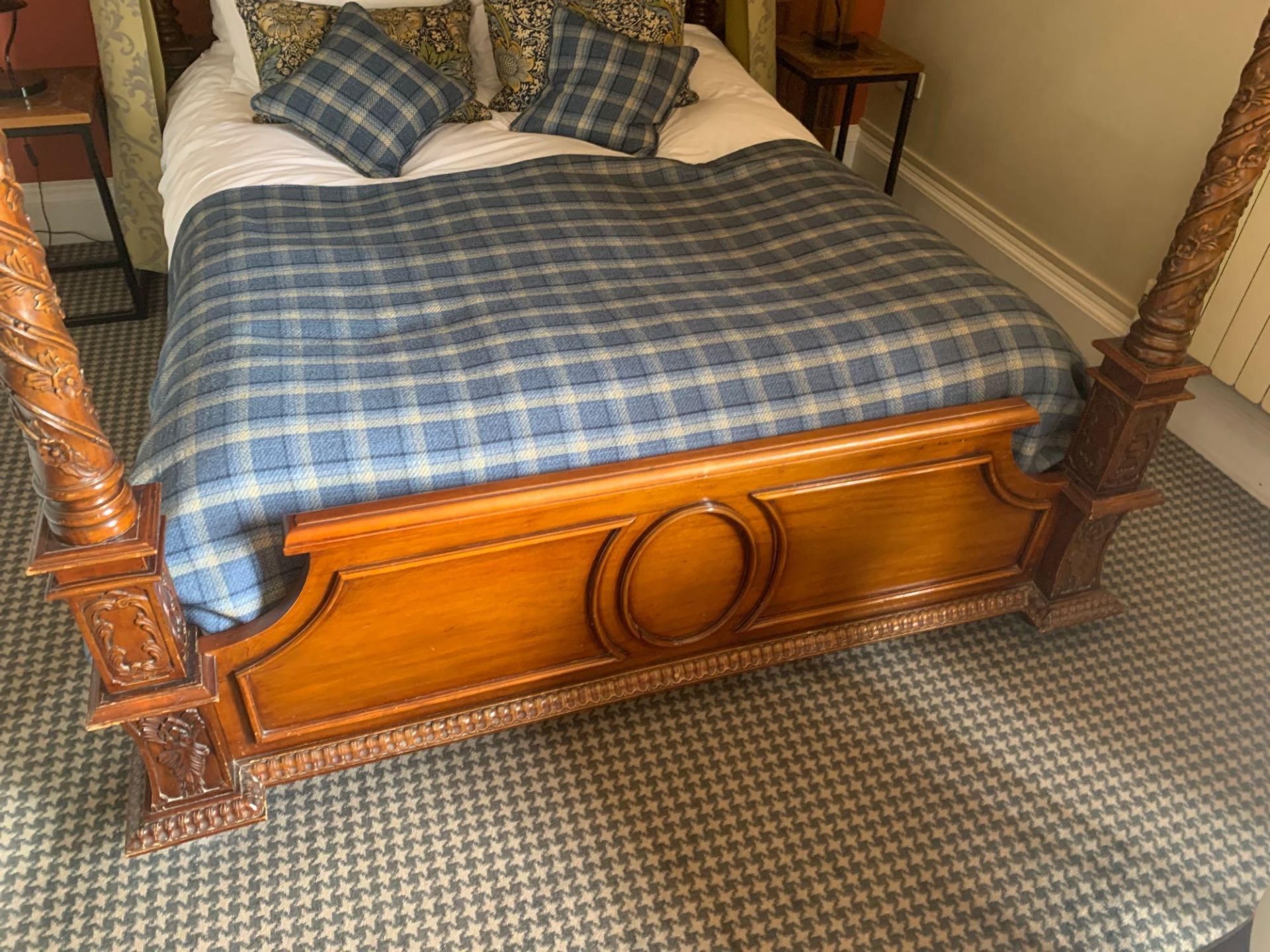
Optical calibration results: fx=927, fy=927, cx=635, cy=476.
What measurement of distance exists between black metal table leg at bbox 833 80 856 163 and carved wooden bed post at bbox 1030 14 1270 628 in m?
1.49

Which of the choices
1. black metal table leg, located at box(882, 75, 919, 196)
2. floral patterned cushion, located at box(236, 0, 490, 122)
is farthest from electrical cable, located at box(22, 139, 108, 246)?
black metal table leg, located at box(882, 75, 919, 196)

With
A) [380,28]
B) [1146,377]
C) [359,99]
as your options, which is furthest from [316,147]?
[1146,377]

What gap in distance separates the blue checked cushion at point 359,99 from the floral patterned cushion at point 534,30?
25cm

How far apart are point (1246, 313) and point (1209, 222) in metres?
0.90

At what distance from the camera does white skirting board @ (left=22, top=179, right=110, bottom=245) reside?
2760mm

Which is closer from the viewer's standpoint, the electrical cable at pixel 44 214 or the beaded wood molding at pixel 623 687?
the beaded wood molding at pixel 623 687

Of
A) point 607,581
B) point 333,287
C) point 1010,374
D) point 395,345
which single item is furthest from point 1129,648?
point 333,287

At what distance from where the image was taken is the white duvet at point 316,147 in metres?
1.97

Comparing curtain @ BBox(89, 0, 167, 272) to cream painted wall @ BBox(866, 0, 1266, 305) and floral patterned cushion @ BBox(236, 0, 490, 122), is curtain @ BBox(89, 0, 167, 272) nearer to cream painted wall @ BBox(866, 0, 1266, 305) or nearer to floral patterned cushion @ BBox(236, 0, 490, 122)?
floral patterned cushion @ BBox(236, 0, 490, 122)

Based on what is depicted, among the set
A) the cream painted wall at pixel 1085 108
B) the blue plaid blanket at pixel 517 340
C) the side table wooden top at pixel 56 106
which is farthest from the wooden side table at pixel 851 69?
the side table wooden top at pixel 56 106

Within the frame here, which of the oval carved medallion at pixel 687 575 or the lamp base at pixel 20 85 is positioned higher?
the lamp base at pixel 20 85

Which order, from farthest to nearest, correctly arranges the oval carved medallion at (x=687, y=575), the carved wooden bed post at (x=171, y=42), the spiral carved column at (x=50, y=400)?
the carved wooden bed post at (x=171, y=42) < the oval carved medallion at (x=687, y=575) < the spiral carved column at (x=50, y=400)

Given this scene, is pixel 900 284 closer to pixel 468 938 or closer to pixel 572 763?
pixel 572 763

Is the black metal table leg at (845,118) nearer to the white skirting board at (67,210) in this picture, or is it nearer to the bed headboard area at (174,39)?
the bed headboard area at (174,39)
